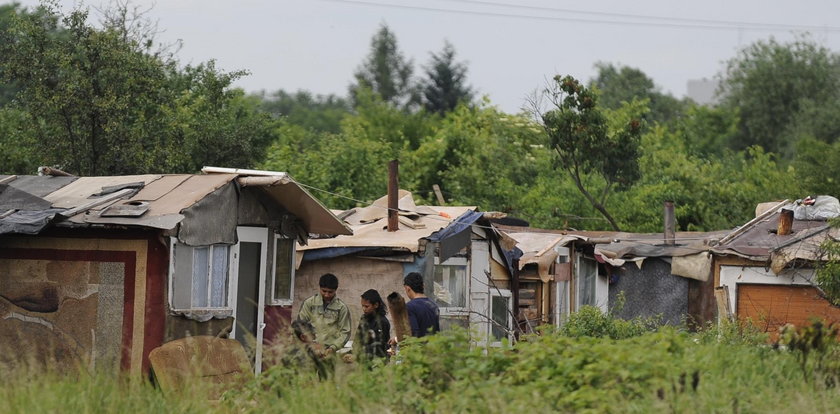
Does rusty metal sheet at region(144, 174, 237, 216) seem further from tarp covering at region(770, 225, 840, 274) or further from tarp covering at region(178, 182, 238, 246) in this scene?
tarp covering at region(770, 225, 840, 274)

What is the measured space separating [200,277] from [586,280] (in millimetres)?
13687

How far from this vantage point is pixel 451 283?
17688mm

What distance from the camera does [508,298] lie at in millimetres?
19938

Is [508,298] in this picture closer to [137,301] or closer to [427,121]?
[137,301]

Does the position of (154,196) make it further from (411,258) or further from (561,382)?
(561,382)

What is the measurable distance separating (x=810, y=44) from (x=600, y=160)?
107 feet

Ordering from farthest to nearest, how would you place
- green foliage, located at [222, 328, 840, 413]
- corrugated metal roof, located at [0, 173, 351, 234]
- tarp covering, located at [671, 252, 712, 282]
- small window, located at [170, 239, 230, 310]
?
tarp covering, located at [671, 252, 712, 282] < small window, located at [170, 239, 230, 310] < corrugated metal roof, located at [0, 173, 351, 234] < green foliage, located at [222, 328, 840, 413]

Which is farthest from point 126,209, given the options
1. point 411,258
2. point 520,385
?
point 411,258

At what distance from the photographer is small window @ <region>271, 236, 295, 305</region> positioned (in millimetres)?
14609

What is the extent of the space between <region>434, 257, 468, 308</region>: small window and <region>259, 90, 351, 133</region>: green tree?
6112 cm

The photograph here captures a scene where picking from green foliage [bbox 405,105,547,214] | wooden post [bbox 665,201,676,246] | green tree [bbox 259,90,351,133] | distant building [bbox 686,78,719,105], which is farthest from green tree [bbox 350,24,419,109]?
distant building [bbox 686,78,719,105]

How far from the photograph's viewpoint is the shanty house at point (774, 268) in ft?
72.2

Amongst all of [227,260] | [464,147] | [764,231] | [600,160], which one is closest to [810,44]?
[464,147]

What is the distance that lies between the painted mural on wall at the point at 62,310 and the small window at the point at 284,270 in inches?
112
